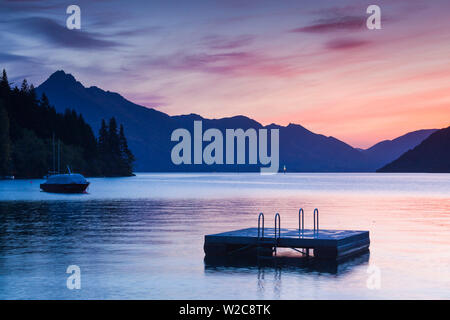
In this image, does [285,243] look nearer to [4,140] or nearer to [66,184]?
[66,184]

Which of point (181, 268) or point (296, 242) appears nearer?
point (181, 268)

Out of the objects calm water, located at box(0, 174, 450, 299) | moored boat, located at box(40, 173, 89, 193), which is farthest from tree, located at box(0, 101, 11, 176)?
calm water, located at box(0, 174, 450, 299)

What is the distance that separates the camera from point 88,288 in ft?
66.7

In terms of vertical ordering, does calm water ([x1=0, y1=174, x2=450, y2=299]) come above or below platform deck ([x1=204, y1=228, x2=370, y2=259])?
below

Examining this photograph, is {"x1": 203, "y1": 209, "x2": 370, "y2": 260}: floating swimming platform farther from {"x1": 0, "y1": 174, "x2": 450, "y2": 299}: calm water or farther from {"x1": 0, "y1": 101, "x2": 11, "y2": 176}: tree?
{"x1": 0, "y1": 101, "x2": 11, "y2": 176}: tree

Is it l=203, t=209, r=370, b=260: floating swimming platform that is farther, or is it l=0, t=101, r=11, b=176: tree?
l=0, t=101, r=11, b=176: tree

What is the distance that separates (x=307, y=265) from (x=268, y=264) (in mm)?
1607

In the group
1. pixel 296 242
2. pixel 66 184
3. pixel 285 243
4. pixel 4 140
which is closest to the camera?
pixel 296 242

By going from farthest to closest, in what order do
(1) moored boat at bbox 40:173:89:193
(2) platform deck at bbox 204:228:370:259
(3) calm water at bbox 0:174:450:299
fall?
(1) moored boat at bbox 40:173:89:193, (2) platform deck at bbox 204:228:370:259, (3) calm water at bbox 0:174:450:299

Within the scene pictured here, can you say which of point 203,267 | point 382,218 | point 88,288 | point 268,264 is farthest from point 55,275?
point 382,218

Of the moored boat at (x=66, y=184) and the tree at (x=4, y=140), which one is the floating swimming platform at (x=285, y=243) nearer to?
the moored boat at (x=66, y=184)

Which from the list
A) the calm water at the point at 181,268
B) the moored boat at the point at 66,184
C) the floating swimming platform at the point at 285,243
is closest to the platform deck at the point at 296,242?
the floating swimming platform at the point at 285,243

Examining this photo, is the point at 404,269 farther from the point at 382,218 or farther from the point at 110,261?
the point at 382,218

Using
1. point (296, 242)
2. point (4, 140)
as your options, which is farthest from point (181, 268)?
Answer: point (4, 140)
